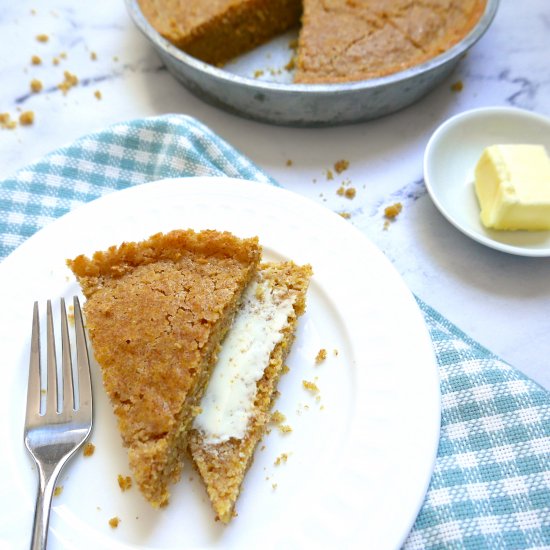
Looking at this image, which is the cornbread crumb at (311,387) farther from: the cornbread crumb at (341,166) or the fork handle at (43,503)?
the cornbread crumb at (341,166)

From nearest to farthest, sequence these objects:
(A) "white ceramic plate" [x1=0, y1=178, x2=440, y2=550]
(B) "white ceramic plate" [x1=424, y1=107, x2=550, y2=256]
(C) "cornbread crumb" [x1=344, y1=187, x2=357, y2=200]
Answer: (A) "white ceramic plate" [x1=0, y1=178, x2=440, y2=550] → (B) "white ceramic plate" [x1=424, y1=107, x2=550, y2=256] → (C) "cornbread crumb" [x1=344, y1=187, x2=357, y2=200]

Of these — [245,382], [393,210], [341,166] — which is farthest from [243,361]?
[341,166]

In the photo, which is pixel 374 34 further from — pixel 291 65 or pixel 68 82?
pixel 68 82

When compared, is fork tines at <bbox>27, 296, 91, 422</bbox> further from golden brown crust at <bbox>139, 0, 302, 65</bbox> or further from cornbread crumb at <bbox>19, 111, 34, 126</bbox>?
golden brown crust at <bbox>139, 0, 302, 65</bbox>

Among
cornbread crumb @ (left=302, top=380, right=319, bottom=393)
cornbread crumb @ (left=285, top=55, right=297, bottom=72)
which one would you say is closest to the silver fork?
cornbread crumb @ (left=302, top=380, right=319, bottom=393)

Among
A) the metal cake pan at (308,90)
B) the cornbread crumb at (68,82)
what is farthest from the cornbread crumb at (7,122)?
the metal cake pan at (308,90)

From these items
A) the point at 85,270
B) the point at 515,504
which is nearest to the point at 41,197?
the point at 85,270

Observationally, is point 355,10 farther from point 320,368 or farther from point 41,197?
point 320,368

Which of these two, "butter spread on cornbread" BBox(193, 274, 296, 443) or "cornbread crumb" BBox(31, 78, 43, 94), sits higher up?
"cornbread crumb" BBox(31, 78, 43, 94)
